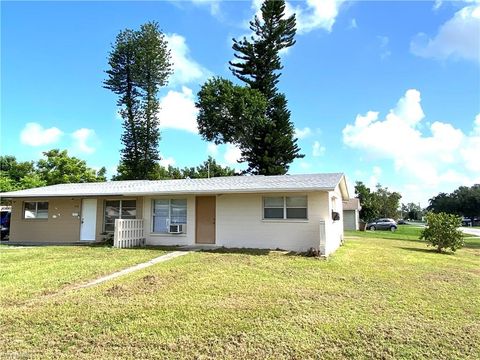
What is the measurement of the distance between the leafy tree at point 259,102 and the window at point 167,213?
17.1 meters

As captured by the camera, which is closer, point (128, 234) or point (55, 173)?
point (128, 234)

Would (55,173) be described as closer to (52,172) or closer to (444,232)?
(52,172)

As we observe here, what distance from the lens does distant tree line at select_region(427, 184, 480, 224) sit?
269 feet

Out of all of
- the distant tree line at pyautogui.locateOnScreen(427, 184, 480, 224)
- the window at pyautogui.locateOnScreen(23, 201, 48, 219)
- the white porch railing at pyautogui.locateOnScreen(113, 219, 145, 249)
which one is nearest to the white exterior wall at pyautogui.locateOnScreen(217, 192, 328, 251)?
the white porch railing at pyautogui.locateOnScreen(113, 219, 145, 249)

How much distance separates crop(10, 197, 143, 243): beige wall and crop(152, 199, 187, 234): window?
169 centimetres

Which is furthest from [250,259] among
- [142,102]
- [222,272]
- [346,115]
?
[142,102]

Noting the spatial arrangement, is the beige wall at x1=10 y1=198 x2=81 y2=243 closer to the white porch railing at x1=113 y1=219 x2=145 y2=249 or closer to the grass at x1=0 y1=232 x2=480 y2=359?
the white porch railing at x1=113 y1=219 x2=145 y2=249

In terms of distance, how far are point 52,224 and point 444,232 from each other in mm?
17769

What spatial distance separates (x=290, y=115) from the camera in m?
33.2

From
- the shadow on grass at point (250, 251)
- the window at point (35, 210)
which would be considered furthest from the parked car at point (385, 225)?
the window at point (35, 210)

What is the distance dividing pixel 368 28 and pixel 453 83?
179 inches

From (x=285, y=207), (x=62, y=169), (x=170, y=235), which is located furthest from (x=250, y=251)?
(x=62, y=169)

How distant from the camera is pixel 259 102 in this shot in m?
31.9

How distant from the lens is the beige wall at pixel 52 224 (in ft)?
54.9
